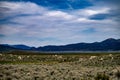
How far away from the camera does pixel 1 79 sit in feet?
72.0

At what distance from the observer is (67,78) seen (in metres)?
23.2

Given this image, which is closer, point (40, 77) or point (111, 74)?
point (40, 77)

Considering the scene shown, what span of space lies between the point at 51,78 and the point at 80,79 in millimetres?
A: 2387

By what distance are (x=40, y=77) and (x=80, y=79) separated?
338 cm

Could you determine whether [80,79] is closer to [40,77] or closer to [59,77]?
[59,77]

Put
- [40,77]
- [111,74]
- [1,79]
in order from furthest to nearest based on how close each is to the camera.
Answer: [111,74] < [40,77] < [1,79]

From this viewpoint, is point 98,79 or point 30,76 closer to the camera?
point 98,79

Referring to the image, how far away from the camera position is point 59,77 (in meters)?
23.5

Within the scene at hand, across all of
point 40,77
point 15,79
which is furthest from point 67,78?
point 15,79

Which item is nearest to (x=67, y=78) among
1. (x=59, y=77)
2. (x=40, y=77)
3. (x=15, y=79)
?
(x=59, y=77)

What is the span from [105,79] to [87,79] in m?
1.51

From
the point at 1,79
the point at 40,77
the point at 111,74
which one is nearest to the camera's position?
the point at 1,79

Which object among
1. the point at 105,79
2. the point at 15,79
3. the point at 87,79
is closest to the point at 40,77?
the point at 15,79

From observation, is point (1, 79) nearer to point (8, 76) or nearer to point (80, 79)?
point (8, 76)
